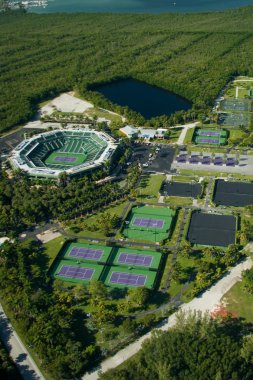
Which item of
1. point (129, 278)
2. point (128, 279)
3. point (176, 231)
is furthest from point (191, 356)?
point (176, 231)

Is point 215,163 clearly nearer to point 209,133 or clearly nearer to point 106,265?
point 209,133

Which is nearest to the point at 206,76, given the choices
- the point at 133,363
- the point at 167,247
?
the point at 167,247

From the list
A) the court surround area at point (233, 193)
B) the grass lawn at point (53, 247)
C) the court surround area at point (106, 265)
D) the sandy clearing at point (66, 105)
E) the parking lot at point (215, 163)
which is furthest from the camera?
the sandy clearing at point (66, 105)

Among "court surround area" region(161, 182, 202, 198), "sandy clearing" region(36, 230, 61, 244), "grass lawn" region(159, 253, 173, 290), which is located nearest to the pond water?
"court surround area" region(161, 182, 202, 198)

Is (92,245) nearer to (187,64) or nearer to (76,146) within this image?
(76,146)

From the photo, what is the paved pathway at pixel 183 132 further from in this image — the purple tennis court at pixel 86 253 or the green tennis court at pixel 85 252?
the purple tennis court at pixel 86 253

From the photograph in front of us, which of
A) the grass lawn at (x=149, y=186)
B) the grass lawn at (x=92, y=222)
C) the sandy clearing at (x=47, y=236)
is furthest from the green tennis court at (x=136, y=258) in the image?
the grass lawn at (x=149, y=186)

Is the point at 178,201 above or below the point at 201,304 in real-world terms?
above
